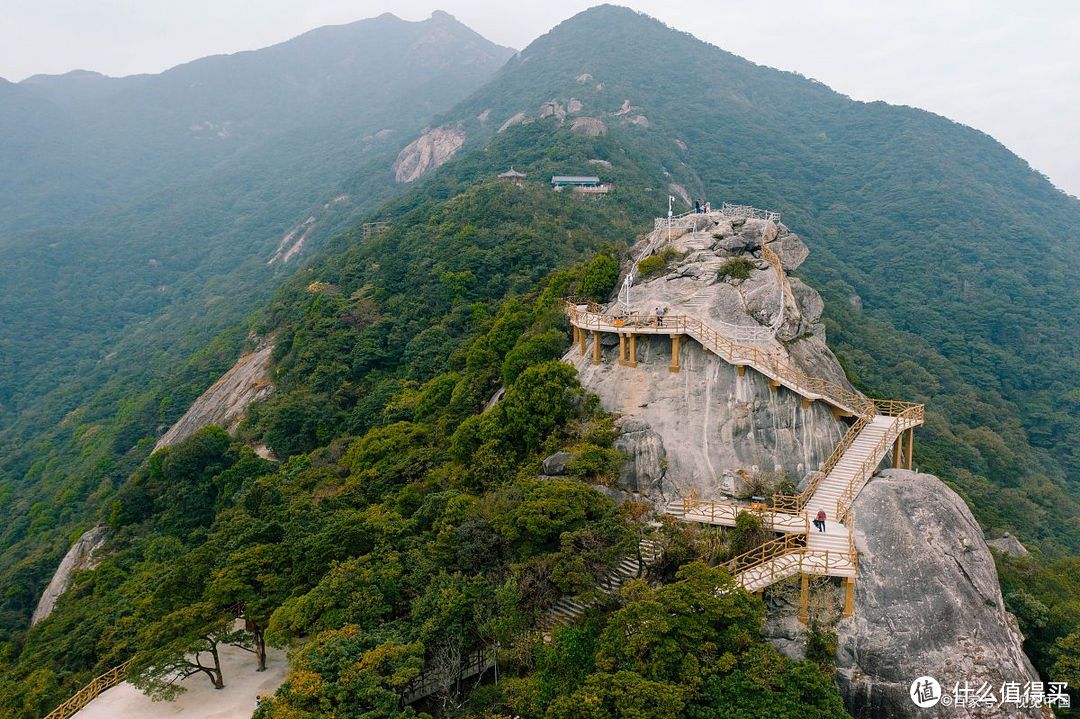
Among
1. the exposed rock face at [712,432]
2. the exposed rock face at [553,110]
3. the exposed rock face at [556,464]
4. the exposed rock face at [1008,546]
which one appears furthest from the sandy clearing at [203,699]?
the exposed rock face at [553,110]

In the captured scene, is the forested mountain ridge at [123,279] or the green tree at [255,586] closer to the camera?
the green tree at [255,586]

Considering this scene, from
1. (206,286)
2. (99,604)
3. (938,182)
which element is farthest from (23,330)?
(938,182)

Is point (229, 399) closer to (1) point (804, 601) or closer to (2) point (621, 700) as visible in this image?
(2) point (621, 700)

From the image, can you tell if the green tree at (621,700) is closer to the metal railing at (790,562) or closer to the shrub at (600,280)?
the metal railing at (790,562)

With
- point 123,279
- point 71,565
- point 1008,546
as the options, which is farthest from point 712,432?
point 123,279

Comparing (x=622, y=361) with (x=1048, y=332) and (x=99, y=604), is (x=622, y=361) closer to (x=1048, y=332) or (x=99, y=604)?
(x=99, y=604)
